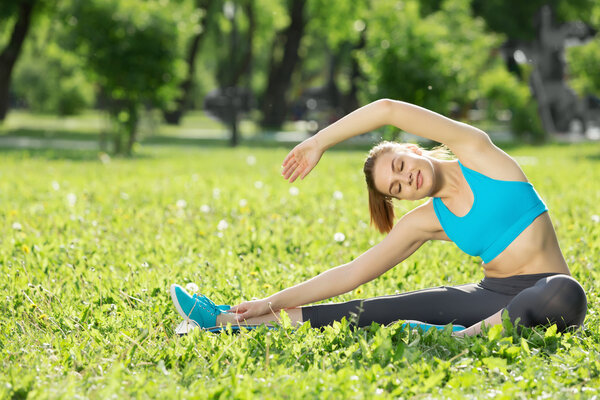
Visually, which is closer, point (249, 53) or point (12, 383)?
point (12, 383)

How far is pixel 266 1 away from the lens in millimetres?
34750

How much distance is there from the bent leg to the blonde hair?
2.69 ft

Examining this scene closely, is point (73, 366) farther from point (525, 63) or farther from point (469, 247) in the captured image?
point (525, 63)

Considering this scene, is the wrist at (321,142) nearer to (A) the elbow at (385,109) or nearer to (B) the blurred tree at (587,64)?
(A) the elbow at (385,109)

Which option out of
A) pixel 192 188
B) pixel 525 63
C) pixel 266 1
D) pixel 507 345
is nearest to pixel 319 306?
pixel 507 345

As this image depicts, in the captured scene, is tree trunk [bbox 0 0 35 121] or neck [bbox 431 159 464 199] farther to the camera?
tree trunk [bbox 0 0 35 121]

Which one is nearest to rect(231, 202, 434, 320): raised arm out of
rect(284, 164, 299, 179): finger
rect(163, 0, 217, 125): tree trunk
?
rect(284, 164, 299, 179): finger

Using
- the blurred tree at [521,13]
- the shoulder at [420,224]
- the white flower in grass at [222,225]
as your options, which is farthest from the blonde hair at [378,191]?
the blurred tree at [521,13]

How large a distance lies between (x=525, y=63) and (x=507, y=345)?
A: 26.3 meters

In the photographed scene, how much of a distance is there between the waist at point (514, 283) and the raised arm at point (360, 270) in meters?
0.41

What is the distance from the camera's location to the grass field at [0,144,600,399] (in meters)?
2.79

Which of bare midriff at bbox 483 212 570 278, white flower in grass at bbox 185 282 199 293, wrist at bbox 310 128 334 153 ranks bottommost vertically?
white flower in grass at bbox 185 282 199 293

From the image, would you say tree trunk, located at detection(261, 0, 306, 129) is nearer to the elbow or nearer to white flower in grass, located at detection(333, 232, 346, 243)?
white flower in grass, located at detection(333, 232, 346, 243)

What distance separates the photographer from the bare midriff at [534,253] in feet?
11.6
